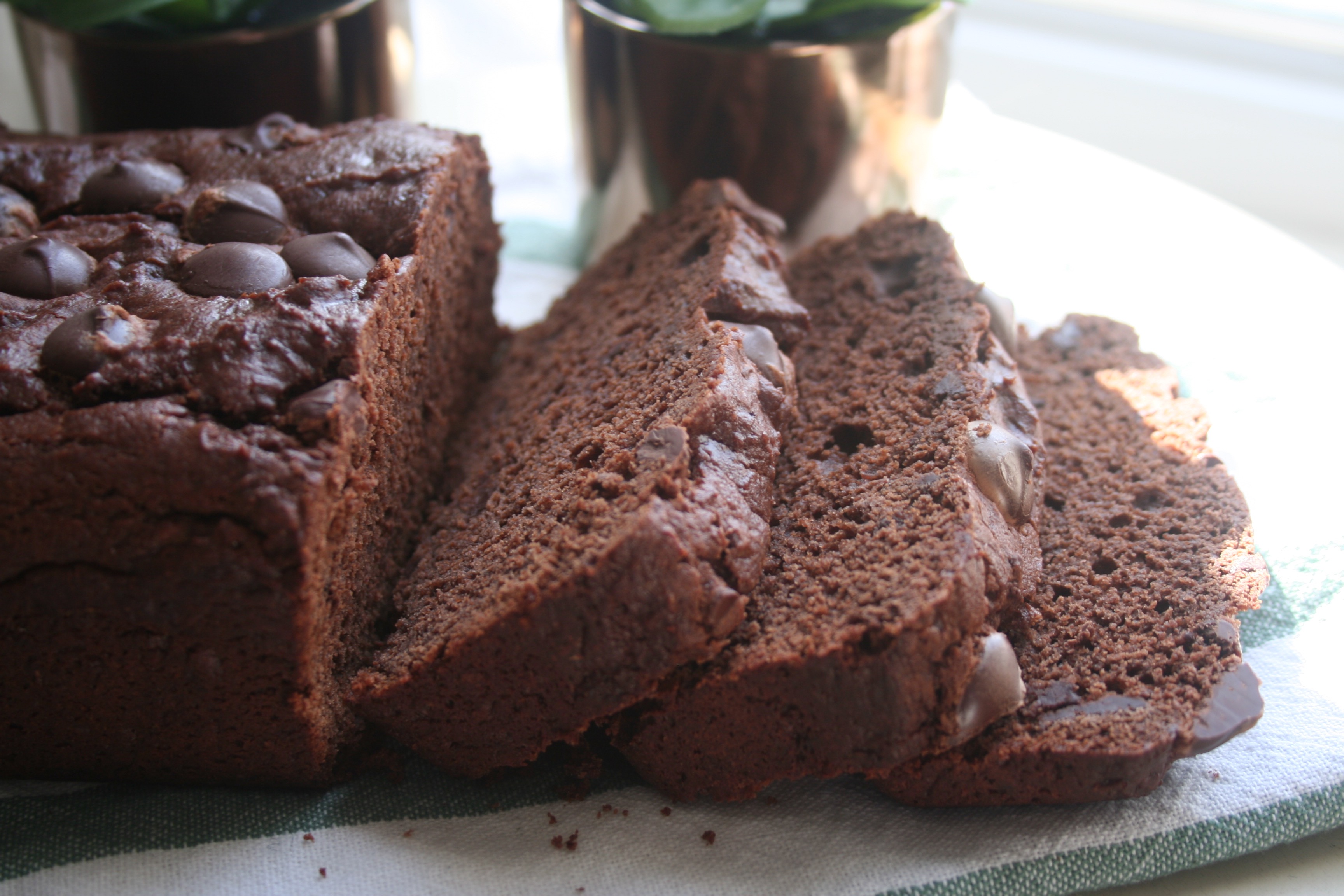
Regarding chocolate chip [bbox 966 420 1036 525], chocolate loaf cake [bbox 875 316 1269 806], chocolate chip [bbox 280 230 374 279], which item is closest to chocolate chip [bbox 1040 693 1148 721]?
chocolate loaf cake [bbox 875 316 1269 806]

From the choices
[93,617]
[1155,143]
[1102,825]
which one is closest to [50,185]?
[93,617]

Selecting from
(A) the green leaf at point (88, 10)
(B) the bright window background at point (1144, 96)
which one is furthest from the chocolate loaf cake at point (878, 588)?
(A) the green leaf at point (88, 10)

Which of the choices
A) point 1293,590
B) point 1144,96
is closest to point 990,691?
point 1293,590

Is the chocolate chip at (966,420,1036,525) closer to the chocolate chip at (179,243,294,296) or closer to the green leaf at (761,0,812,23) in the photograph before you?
the chocolate chip at (179,243,294,296)

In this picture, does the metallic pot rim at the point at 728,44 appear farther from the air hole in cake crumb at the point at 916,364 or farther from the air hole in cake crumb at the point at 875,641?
the air hole in cake crumb at the point at 875,641

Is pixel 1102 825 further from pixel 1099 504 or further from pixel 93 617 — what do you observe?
pixel 93 617

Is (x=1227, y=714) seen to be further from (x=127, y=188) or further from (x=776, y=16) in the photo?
(x=127, y=188)
